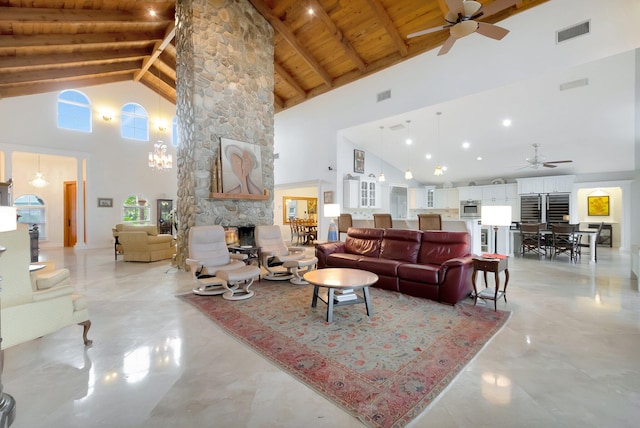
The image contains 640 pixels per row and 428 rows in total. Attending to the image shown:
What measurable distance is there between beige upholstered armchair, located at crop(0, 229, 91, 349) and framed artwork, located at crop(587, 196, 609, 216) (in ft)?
44.8

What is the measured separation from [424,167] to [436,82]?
3.96 metres

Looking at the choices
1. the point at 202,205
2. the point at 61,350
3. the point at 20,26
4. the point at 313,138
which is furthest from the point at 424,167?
the point at 20,26

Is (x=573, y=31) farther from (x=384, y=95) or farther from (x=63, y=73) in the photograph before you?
(x=63, y=73)

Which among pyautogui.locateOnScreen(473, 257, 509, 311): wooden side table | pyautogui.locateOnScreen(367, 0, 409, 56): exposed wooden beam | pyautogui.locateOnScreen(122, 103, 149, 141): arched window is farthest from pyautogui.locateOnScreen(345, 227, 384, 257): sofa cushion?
pyautogui.locateOnScreen(122, 103, 149, 141): arched window

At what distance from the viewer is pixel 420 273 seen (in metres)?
3.80

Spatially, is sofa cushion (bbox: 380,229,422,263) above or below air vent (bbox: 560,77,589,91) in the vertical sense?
below

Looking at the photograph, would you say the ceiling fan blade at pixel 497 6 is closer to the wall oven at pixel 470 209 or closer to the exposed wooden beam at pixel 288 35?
the exposed wooden beam at pixel 288 35

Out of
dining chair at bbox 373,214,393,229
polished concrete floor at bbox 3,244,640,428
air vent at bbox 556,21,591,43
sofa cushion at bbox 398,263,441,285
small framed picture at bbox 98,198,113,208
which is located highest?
air vent at bbox 556,21,591,43

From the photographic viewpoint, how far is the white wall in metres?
8.02

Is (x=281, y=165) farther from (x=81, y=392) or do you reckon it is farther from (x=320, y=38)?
(x=81, y=392)

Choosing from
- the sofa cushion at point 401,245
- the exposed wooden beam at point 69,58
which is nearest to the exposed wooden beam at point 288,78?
the exposed wooden beam at point 69,58

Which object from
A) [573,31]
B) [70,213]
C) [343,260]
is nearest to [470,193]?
[573,31]

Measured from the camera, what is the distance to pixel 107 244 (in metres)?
9.46

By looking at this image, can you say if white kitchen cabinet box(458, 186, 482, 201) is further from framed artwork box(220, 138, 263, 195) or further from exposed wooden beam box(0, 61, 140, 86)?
exposed wooden beam box(0, 61, 140, 86)
